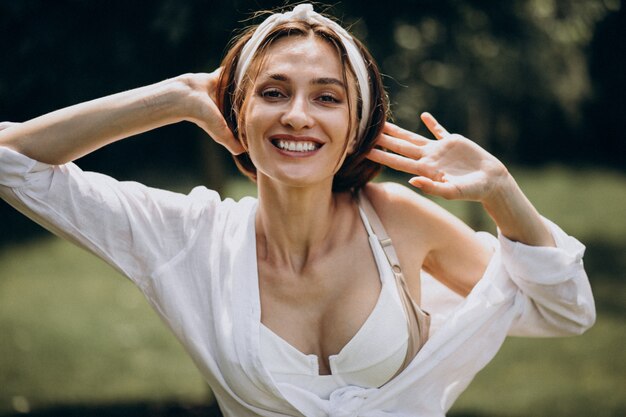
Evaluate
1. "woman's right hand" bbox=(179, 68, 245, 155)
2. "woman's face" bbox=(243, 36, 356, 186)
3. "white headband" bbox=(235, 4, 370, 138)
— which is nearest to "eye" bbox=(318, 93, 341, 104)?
"woman's face" bbox=(243, 36, 356, 186)

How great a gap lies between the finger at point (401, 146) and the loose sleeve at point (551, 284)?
1.22ft

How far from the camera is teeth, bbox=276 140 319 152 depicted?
271 centimetres

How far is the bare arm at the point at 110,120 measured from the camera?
2.70 meters

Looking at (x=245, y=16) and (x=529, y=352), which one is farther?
(x=529, y=352)

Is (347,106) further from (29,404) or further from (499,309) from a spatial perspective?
(29,404)

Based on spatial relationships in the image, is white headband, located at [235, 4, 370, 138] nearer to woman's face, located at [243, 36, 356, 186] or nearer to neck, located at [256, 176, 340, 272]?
woman's face, located at [243, 36, 356, 186]

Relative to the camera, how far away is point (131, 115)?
278 centimetres

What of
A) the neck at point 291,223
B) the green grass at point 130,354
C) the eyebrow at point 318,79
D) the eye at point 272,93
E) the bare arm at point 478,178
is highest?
the eyebrow at point 318,79

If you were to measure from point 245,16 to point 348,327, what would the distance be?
6.97 ft

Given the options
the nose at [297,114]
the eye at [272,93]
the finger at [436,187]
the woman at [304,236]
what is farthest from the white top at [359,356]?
the eye at [272,93]

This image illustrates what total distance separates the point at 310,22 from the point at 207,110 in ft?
1.39

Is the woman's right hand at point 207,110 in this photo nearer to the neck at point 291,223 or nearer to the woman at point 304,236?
the woman at point 304,236

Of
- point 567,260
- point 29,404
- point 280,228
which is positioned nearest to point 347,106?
point 280,228

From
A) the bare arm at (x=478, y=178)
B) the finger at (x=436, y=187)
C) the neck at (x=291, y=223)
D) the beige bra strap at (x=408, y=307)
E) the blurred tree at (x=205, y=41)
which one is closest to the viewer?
the finger at (x=436, y=187)
